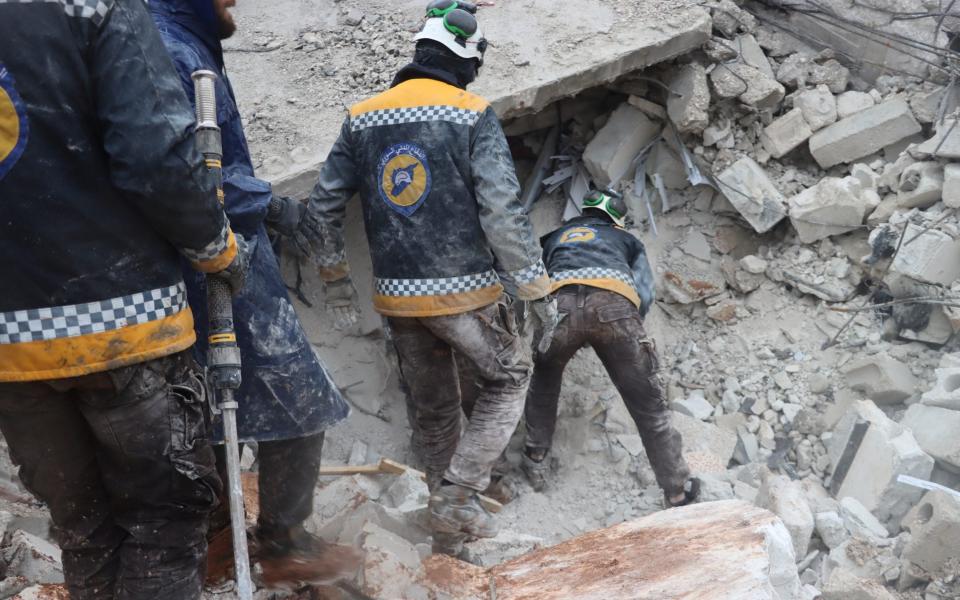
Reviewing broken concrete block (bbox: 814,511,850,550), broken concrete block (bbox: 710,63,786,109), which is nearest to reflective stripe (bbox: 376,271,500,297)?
broken concrete block (bbox: 814,511,850,550)

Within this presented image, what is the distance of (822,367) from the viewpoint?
5156 millimetres

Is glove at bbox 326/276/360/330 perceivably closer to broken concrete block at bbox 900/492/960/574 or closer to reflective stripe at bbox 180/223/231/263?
reflective stripe at bbox 180/223/231/263

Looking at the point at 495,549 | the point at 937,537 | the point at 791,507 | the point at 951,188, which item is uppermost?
the point at 951,188

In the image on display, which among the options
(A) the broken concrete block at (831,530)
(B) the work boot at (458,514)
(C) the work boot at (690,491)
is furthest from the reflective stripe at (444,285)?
(A) the broken concrete block at (831,530)

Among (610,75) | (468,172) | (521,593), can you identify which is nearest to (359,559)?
(521,593)

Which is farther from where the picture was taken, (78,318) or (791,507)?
(791,507)

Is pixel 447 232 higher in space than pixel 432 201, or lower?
lower

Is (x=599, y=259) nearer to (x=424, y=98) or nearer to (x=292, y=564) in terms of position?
(x=424, y=98)

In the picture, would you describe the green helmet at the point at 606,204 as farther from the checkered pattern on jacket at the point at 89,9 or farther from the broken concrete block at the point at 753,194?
the checkered pattern on jacket at the point at 89,9

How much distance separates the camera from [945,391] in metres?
4.34

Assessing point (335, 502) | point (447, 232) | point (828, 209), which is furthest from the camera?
point (828, 209)

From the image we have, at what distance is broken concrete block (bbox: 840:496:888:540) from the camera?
151 inches

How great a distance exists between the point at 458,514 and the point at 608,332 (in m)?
1.43

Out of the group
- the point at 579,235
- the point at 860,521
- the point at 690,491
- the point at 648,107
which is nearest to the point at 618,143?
the point at 648,107
